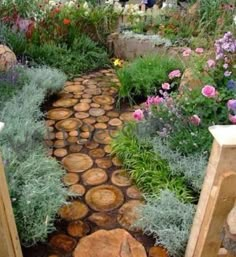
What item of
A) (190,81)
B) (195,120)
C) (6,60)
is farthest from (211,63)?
(6,60)

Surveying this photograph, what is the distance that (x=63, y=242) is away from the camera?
184cm

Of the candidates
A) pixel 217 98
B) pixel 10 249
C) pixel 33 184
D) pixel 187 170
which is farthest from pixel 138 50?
pixel 10 249

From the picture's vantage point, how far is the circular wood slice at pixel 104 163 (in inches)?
97.3

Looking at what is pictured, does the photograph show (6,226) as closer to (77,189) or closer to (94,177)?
(77,189)

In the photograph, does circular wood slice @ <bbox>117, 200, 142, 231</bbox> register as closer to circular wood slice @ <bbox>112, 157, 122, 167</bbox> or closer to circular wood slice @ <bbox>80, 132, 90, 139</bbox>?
circular wood slice @ <bbox>112, 157, 122, 167</bbox>

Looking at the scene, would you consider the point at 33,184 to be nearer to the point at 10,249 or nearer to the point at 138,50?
the point at 10,249

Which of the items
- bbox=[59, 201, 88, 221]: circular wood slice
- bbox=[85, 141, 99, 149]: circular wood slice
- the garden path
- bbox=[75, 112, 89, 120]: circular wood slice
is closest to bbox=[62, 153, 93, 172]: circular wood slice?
the garden path

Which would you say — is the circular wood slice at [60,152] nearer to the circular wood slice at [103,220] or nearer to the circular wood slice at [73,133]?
the circular wood slice at [73,133]

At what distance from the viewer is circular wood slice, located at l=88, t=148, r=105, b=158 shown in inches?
102

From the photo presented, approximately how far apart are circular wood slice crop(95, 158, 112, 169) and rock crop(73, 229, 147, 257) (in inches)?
24.9

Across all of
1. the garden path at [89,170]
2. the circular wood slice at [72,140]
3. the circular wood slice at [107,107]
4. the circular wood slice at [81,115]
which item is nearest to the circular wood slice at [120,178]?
the garden path at [89,170]

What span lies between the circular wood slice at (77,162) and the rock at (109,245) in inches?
24.8

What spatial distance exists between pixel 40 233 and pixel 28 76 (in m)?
2.05

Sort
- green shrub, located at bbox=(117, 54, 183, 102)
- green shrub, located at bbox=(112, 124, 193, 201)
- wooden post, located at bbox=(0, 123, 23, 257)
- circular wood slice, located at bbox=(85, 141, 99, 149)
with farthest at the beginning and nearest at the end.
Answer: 1. green shrub, located at bbox=(117, 54, 183, 102)
2. circular wood slice, located at bbox=(85, 141, 99, 149)
3. green shrub, located at bbox=(112, 124, 193, 201)
4. wooden post, located at bbox=(0, 123, 23, 257)
